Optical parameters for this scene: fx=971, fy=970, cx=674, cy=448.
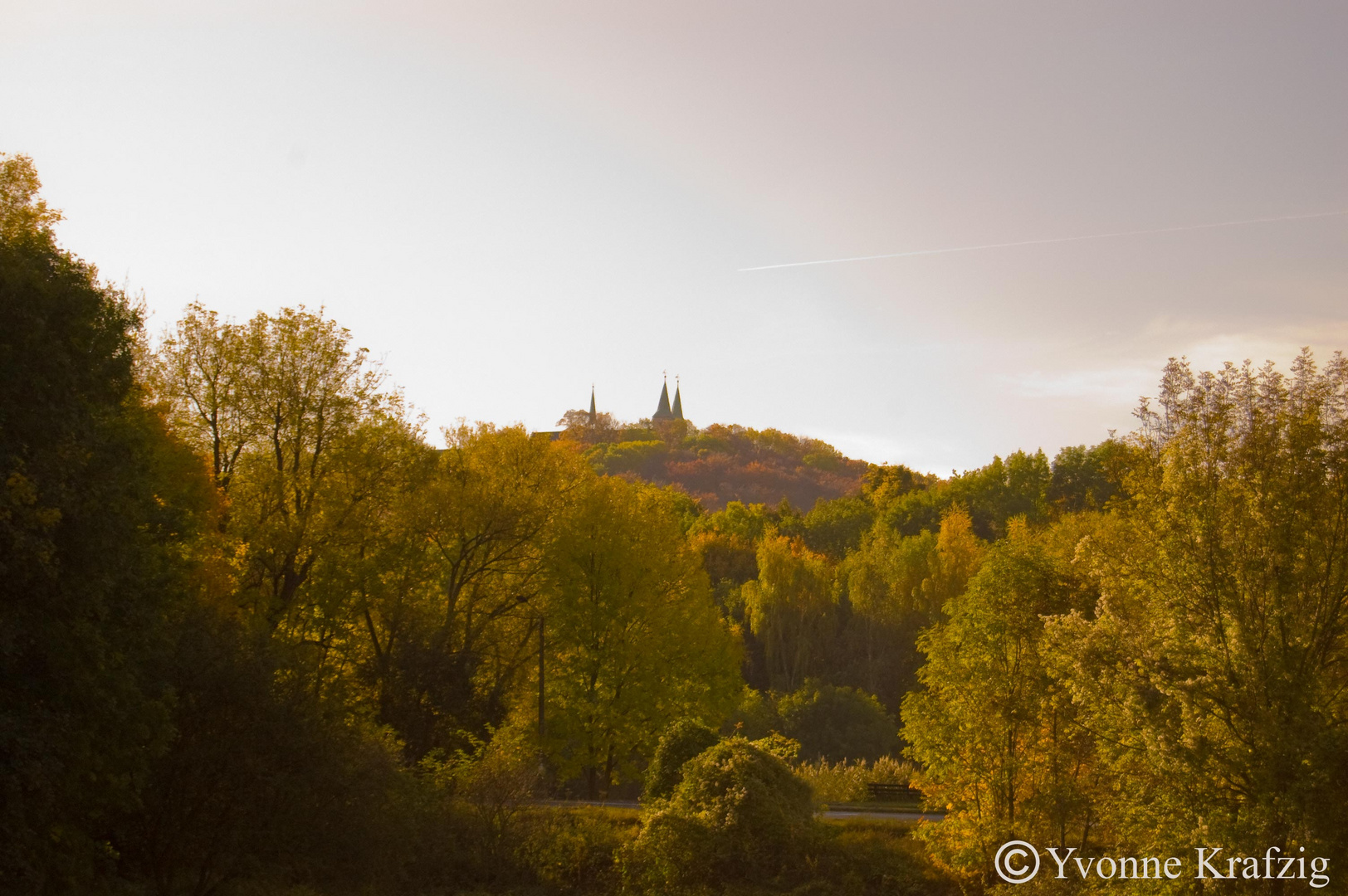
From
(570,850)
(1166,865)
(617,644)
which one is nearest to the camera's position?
(1166,865)

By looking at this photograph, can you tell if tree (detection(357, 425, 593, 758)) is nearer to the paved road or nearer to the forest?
the forest

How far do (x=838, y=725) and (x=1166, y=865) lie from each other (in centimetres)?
2828

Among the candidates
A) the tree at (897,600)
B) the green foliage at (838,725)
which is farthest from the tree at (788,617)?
the green foliage at (838,725)

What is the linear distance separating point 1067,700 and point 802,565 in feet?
123

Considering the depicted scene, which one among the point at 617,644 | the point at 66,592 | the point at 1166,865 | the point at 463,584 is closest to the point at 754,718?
the point at 617,644

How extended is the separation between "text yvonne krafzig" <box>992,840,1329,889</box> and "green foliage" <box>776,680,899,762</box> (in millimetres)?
21842

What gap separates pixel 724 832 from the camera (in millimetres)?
22047

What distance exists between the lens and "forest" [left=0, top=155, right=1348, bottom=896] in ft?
46.8

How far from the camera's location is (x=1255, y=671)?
17703 mm

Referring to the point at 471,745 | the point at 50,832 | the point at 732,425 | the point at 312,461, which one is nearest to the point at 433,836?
the point at 471,745

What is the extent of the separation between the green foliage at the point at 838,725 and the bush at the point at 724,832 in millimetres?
21298

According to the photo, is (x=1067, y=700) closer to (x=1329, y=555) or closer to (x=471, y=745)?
(x=1329, y=555)

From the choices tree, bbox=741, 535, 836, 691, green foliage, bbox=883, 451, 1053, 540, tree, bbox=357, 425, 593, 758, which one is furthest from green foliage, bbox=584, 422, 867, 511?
tree, bbox=357, 425, 593, 758

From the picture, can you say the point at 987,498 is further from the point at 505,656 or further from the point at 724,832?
the point at 724,832
